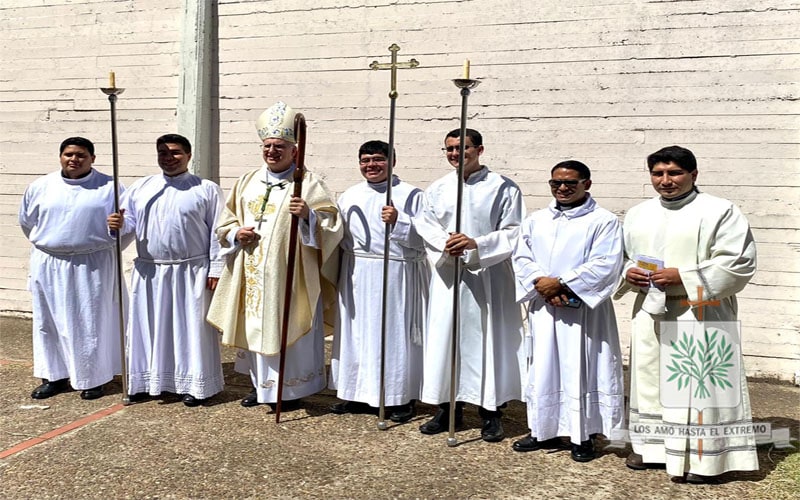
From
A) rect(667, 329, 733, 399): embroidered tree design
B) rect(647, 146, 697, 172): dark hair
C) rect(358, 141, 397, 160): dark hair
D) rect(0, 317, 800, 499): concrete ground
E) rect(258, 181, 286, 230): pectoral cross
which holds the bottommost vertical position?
rect(0, 317, 800, 499): concrete ground

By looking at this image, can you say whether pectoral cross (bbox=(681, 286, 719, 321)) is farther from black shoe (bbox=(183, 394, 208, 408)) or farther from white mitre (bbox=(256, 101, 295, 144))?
black shoe (bbox=(183, 394, 208, 408))

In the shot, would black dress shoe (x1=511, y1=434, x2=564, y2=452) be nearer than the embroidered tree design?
No

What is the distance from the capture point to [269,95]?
25.0ft

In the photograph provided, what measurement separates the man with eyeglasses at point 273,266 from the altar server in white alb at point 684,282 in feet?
6.83

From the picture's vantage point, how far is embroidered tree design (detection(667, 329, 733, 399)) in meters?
4.04

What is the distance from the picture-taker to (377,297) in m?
5.09

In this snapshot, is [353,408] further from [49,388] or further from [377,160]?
[49,388]

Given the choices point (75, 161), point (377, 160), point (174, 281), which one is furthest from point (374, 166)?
point (75, 161)

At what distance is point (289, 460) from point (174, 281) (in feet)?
5.77

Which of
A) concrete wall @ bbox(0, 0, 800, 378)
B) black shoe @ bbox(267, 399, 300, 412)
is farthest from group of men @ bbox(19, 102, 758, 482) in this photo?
concrete wall @ bbox(0, 0, 800, 378)

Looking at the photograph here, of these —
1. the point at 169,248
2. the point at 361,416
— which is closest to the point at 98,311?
the point at 169,248

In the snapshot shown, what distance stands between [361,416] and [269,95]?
12.5ft

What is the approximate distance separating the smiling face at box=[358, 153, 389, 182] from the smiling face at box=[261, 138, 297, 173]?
0.53 meters

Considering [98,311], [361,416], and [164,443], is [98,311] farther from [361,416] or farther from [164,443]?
[361,416]
